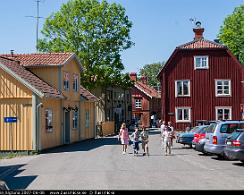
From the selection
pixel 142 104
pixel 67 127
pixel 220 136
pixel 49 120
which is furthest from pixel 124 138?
pixel 142 104

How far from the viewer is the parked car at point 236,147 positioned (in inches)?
642

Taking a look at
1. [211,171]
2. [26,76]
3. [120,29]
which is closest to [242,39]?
[120,29]

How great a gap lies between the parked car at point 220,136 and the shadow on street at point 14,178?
775 cm

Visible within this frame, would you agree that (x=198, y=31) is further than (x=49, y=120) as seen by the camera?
Yes

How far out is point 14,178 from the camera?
49.8ft

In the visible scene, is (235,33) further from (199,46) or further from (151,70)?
(151,70)

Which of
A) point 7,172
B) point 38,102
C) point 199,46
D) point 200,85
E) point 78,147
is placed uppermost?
point 199,46

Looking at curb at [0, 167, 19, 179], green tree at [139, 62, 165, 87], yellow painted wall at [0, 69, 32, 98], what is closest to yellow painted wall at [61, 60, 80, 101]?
yellow painted wall at [0, 69, 32, 98]

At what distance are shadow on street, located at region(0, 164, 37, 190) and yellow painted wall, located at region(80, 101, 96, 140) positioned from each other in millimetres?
18478

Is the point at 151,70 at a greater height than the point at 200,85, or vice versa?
the point at 151,70

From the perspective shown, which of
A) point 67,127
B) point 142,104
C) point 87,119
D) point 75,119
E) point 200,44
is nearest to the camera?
point 67,127

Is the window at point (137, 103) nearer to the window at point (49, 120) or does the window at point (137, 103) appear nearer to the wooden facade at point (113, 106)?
the wooden facade at point (113, 106)

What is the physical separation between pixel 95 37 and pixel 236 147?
120 feet

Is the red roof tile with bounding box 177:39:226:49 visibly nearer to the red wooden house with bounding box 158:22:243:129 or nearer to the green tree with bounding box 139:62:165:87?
the red wooden house with bounding box 158:22:243:129
